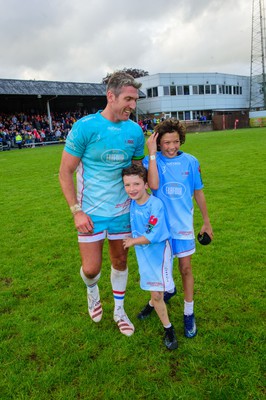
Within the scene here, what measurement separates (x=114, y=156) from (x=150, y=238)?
0.80m

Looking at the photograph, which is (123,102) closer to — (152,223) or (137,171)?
(137,171)

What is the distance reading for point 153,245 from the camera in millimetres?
2869

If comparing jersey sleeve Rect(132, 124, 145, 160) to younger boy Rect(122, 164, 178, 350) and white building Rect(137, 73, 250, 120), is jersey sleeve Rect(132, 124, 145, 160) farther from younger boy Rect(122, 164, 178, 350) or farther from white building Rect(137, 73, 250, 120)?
white building Rect(137, 73, 250, 120)

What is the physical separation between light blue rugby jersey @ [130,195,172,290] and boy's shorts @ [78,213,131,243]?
0.24 meters

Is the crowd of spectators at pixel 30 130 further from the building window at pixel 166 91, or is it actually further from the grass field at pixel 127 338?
the grass field at pixel 127 338

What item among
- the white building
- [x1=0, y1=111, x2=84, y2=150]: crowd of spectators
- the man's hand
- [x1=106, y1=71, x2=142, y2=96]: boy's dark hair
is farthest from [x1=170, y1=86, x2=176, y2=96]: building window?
the man's hand

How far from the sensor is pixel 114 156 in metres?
3.01

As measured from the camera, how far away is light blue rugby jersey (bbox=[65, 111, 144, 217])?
115 inches

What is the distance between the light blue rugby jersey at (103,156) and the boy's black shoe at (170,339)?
114 centimetres

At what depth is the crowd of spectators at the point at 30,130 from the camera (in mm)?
31625

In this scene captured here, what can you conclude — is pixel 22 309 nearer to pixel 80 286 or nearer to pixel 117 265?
pixel 80 286

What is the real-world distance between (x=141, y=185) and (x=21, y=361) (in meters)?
1.85

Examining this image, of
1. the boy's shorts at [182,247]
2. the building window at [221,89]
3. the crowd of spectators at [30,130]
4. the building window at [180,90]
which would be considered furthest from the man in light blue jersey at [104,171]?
the building window at [221,89]

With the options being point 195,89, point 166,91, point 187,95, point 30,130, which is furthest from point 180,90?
point 30,130
